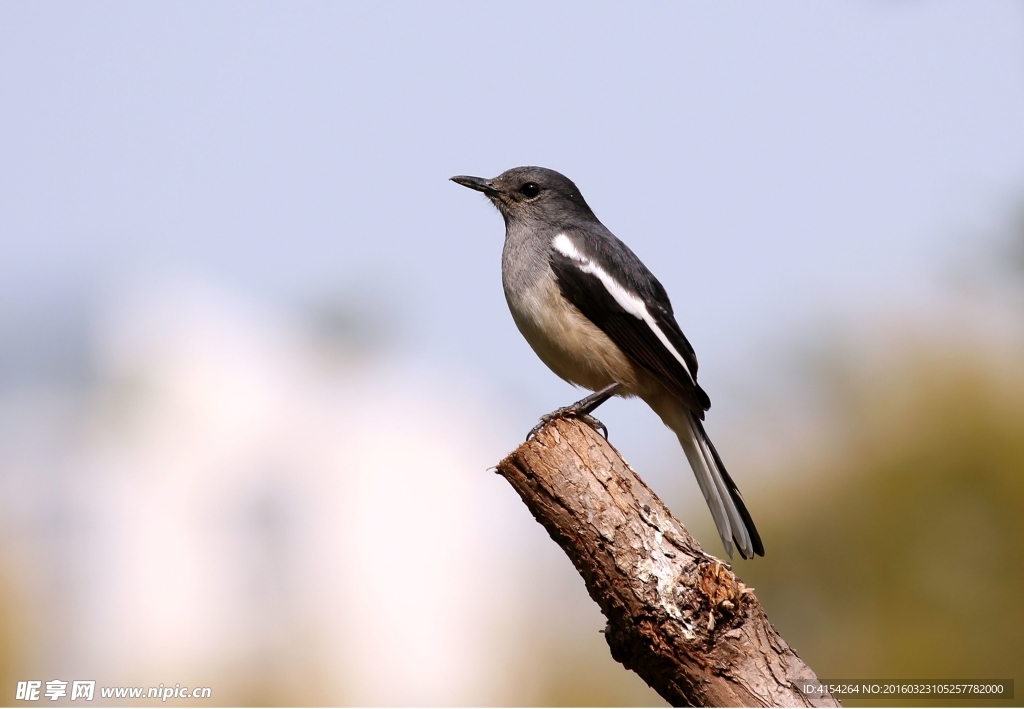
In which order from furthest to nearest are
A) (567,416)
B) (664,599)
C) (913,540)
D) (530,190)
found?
(913,540) → (530,190) → (567,416) → (664,599)

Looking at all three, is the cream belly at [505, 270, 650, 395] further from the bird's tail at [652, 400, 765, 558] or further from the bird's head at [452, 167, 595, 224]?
the bird's head at [452, 167, 595, 224]

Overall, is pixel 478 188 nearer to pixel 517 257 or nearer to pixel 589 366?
pixel 517 257

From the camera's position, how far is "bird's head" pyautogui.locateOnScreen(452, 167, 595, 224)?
22.4 feet

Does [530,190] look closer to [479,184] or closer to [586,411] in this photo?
[479,184]

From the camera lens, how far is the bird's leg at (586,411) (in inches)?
188

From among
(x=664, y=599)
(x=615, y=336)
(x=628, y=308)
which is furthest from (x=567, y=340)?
(x=664, y=599)

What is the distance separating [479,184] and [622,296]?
1.45 meters

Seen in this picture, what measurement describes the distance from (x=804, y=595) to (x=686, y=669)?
9270 mm

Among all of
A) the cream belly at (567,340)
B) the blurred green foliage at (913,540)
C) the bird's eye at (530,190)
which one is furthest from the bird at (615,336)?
the blurred green foliage at (913,540)

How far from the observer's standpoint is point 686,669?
3904 millimetres

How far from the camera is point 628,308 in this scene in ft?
20.0

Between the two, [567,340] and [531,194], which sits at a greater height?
[531,194]

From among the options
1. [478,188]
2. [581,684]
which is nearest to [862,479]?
[581,684]

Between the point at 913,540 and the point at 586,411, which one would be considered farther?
the point at 913,540
